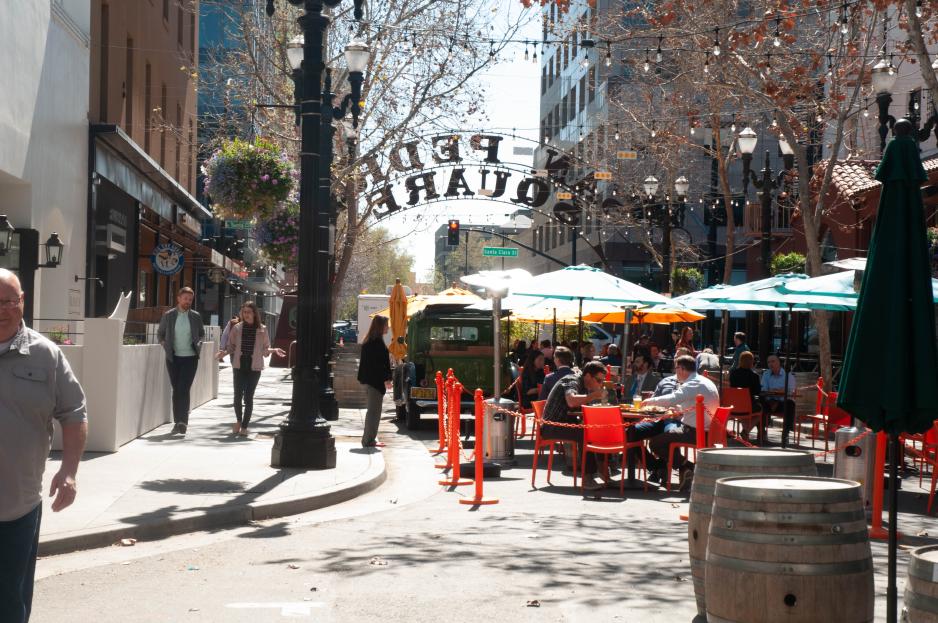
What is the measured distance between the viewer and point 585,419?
13117 mm

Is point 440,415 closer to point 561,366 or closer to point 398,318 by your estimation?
point 561,366

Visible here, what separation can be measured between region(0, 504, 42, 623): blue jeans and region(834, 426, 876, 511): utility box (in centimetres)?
855

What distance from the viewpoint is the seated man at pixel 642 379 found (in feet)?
59.9

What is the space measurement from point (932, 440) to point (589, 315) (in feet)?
50.9

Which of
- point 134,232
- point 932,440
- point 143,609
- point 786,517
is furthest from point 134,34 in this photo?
point 786,517

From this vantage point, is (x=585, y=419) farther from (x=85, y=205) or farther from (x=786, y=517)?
(x=85, y=205)

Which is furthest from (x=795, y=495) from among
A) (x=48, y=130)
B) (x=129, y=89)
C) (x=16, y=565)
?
(x=129, y=89)

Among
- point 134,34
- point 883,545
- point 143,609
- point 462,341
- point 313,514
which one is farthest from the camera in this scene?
point 134,34

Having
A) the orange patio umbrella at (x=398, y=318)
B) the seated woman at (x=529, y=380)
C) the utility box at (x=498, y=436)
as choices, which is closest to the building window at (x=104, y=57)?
the orange patio umbrella at (x=398, y=318)

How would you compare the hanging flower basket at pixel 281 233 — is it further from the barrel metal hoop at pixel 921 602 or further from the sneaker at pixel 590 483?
the barrel metal hoop at pixel 921 602

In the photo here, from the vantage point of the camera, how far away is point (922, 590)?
4473 millimetres

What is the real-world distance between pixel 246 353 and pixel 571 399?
5.10 metres

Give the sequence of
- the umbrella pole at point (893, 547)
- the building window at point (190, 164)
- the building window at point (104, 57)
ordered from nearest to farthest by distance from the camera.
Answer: the umbrella pole at point (893, 547)
the building window at point (104, 57)
the building window at point (190, 164)

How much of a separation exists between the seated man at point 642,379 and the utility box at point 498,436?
2.91 m
